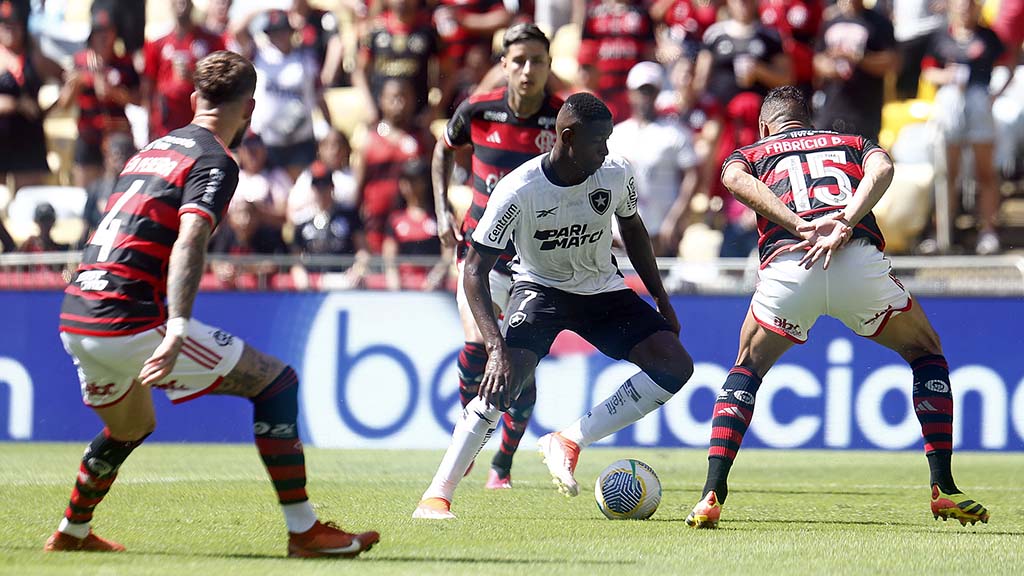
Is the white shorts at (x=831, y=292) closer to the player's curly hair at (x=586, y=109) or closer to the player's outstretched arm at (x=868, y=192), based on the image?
the player's outstretched arm at (x=868, y=192)

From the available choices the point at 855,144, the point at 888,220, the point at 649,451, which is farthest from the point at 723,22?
the point at 855,144

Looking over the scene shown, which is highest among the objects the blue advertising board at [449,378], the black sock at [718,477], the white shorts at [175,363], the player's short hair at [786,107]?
the player's short hair at [786,107]

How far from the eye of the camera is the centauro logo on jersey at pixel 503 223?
7.33 m

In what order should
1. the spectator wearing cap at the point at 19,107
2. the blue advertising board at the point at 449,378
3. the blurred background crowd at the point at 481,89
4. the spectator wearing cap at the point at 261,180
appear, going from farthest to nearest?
the spectator wearing cap at the point at 19,107 < the spectator wearing cap at the point at 261,180 < the blurred background crowd at the point at 481,89 < the blue advertising board at the point at 449,378

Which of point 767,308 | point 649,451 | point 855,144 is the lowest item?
point 649,451

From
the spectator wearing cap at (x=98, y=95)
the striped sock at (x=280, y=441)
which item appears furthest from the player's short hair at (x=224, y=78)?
the spectator wearing cap at (x=98, y=95)

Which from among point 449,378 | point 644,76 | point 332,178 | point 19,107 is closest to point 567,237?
point 449,378

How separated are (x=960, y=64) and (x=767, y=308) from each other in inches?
315

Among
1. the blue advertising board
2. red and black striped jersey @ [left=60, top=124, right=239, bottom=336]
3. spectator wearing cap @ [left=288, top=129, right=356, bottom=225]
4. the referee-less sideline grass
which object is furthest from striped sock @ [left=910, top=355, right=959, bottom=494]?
spectator wearing cap @ [left=288, top=129, right=356, bottom=225]

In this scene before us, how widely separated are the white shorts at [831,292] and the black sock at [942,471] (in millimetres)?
727

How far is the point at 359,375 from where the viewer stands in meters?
13.1

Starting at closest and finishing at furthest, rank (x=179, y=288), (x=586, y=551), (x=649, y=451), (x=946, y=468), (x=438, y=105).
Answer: (x=179, y=288) → (x=586, y=551) → (x=946, y=468) → (x=649, y=451) → (x=438, y=105)

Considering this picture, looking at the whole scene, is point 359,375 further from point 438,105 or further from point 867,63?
point 867,63

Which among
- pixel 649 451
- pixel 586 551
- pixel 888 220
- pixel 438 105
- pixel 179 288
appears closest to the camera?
pixel 179 288
